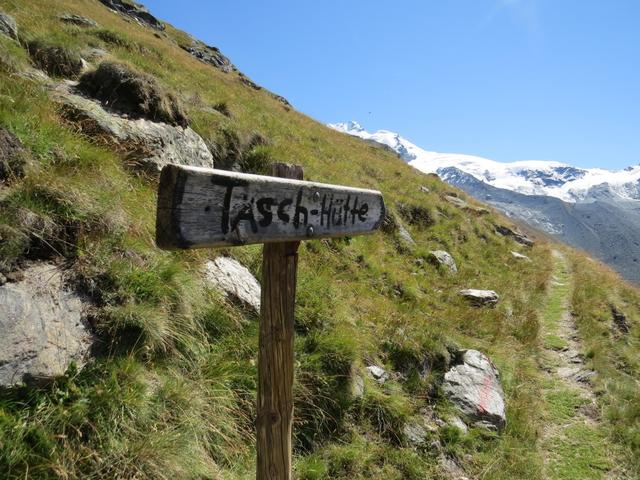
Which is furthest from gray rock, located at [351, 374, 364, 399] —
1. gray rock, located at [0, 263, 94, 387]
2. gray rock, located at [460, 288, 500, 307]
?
gray rock, located at [460, 288, 500, 307]

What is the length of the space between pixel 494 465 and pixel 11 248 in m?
6.11

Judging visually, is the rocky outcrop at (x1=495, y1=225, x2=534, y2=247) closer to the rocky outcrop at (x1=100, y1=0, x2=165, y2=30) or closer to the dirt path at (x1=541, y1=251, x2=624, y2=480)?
Result: the dirt path at (x1=541, y1=251, x2=624, y2=480)

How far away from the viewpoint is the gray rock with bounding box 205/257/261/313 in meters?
5.06

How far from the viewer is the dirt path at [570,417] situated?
5.95 m

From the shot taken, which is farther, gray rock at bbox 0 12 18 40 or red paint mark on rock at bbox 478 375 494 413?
gray rock at bbox 0 12 18 40

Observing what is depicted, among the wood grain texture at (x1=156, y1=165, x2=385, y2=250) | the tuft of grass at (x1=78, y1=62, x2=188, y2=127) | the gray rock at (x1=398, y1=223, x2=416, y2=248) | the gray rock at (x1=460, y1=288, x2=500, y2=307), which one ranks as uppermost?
the tuft of grass at (x1=78, y1=62, x2=188, y2=127)

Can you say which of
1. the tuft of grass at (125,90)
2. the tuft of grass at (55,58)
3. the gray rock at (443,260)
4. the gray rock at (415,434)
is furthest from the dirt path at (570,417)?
the tuft of grass at (55,58)

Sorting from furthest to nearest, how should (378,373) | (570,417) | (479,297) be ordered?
1. (479,297)
2. (570,417)
3. (378,373)

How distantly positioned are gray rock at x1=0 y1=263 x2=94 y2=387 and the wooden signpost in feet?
5.32

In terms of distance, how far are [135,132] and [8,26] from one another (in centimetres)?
382

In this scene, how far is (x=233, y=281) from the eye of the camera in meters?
5.30

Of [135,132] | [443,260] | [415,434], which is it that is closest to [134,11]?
[135,132]

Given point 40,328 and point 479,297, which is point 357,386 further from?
point 479,297

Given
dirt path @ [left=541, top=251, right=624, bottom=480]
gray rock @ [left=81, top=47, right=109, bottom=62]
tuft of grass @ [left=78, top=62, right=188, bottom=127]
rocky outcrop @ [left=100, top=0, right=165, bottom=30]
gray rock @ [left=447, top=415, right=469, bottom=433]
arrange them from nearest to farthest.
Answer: gray rock @ [left=447, top=415, right=469, bottom=433], dirt path @ [left=541, top=251, right=624, bottom=480], tuft of grass @ [left=78, top=62, right=188, bottom=127], gray rock @ [left=81, top=47, right=109, bottom=62], rocky outcrop @ [left=100, top=0, right=165, bottom=30]
